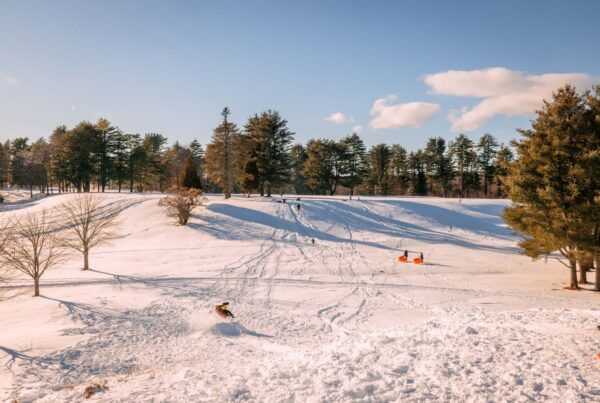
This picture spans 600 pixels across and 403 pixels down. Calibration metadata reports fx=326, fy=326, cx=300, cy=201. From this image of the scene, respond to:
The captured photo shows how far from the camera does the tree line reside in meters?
48.2

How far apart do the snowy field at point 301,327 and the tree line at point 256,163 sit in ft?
63.6

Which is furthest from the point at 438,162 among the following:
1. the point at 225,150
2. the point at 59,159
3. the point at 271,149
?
the point at 59,159

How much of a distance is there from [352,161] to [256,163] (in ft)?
78.7

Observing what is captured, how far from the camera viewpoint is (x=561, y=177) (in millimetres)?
17703

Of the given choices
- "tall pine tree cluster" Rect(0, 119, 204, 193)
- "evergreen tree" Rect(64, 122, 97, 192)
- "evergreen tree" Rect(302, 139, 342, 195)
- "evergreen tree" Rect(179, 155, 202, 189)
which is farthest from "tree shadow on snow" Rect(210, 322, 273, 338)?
"evergreen tree" Rect(64, 122, 97, 192)

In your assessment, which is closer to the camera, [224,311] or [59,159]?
[224,311]

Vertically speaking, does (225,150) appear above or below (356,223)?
above

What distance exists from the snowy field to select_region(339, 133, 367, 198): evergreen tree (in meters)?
35.7

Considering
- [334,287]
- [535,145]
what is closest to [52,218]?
[334,287]

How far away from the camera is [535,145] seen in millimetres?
18375

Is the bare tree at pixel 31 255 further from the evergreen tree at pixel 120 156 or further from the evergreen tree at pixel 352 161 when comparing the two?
the evergreen tree at pixel 352 161

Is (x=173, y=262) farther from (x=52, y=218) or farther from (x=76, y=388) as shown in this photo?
(x=52, y=218)

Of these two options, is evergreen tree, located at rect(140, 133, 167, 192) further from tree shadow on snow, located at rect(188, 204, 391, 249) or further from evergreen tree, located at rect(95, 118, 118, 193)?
tree shadow on snow, located at rect(188, 204, 391, 249)

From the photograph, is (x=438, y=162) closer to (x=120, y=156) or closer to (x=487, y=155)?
(x=487, y=155)
